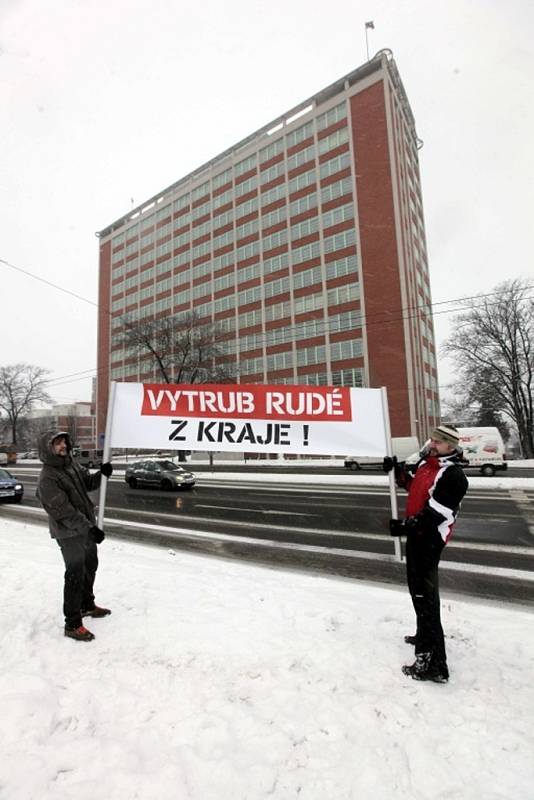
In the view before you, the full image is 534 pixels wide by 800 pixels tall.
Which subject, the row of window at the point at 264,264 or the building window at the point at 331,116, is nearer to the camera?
the row of window at the point at 264,264

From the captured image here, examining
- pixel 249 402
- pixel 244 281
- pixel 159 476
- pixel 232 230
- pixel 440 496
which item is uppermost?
pixel 232 230

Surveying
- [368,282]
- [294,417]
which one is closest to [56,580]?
[294,417]

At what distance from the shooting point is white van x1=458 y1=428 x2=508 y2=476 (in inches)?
914

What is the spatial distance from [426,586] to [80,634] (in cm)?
291

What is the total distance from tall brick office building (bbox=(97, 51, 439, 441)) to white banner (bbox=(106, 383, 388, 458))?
1385 inches

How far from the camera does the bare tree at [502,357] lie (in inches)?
1407

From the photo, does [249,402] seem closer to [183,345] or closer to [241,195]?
[183,345]

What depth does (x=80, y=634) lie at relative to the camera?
3.48 meters

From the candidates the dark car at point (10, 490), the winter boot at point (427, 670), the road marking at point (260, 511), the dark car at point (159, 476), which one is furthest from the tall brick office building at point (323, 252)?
the winter boot at point (427, 670)

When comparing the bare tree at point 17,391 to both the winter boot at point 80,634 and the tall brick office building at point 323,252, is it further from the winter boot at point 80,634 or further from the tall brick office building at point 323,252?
the winter boot at point 80,634

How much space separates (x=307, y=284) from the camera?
4816cm

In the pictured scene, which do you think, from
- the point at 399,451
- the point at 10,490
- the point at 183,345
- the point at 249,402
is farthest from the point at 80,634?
the point at 183,345

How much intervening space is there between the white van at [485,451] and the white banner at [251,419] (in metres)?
19.2

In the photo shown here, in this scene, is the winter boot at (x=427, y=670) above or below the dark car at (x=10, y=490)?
below
